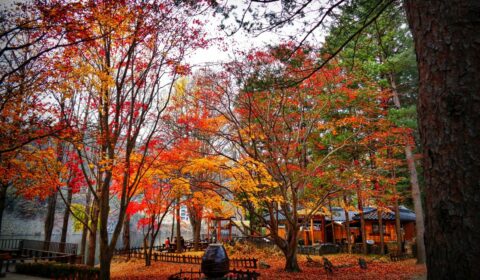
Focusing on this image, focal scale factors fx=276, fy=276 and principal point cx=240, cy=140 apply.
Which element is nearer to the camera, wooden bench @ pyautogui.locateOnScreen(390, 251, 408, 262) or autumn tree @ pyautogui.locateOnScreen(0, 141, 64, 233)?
autumn tree @ pyautogui.locateOnScreen(0, 141, 64, 233)

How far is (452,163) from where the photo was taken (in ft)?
5.94

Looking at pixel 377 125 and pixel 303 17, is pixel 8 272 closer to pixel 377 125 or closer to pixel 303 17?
pixel 303 17

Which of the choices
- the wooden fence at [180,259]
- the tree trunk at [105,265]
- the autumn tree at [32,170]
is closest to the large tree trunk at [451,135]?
the tree trunk at [105,265]

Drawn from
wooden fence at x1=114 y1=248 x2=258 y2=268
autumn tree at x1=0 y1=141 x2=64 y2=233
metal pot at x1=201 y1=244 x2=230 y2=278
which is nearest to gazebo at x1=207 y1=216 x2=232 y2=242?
wooden fence at x1=114 y1=248 x2=258 y2=268

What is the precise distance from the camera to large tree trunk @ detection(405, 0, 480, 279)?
67.2 inches

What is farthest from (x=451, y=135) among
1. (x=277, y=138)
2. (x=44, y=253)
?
(x=44, y=253)

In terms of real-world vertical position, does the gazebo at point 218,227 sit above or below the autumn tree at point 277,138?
below

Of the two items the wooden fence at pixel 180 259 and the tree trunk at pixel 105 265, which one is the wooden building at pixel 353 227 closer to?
the wooden fence at pixel 180 259

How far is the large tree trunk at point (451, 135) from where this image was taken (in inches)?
67.2

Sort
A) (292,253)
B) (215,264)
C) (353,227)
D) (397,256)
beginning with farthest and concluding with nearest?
1. (353,227)
2. (397,256)
3. (292,253)
4. (215,264)

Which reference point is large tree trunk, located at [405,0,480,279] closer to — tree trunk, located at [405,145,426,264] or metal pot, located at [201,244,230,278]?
metal pot, located at [201,244,230,278]

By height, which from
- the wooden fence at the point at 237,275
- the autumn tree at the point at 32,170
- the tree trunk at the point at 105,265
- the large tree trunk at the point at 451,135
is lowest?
the wooden fence at the point at 237,275

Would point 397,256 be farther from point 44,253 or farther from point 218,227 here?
point 44,253

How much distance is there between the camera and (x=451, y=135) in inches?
72.4
